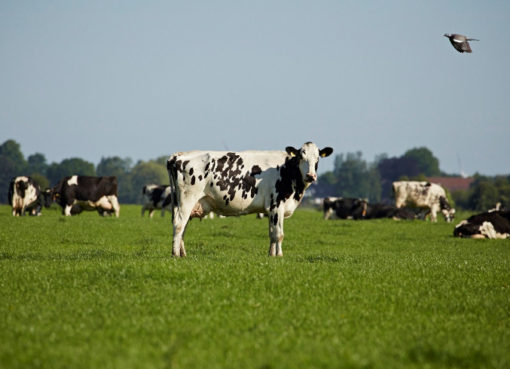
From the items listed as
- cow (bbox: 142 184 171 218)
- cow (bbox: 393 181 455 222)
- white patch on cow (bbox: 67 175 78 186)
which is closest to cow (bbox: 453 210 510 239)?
cow (bbox: 393 181 455 222)

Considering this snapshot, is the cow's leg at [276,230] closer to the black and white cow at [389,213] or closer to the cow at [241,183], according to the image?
the cow at [241,183]

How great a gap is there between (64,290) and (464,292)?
722cm

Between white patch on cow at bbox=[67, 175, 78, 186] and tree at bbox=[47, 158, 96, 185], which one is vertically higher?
tree at bbox=[47, 158, 96, 185]

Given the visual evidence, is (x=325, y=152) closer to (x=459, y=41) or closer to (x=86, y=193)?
(x=459, y=41)

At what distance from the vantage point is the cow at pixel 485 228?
2902 cm

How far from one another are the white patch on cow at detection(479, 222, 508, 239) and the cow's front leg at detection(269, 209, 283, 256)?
15863mm

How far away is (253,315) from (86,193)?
35.4m

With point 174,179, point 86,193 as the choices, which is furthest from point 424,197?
point 174,179

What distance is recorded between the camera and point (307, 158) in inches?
665

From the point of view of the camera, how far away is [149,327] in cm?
851

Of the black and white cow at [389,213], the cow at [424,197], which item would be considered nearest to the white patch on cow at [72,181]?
the black and white cow at [389,213]

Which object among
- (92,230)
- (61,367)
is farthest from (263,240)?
(61,367)

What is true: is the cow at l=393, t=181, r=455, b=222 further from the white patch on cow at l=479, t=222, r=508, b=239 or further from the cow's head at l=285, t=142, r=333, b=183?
the cow's head at l=285, t=142, r=333, b=183

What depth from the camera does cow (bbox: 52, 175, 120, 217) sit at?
138ft
